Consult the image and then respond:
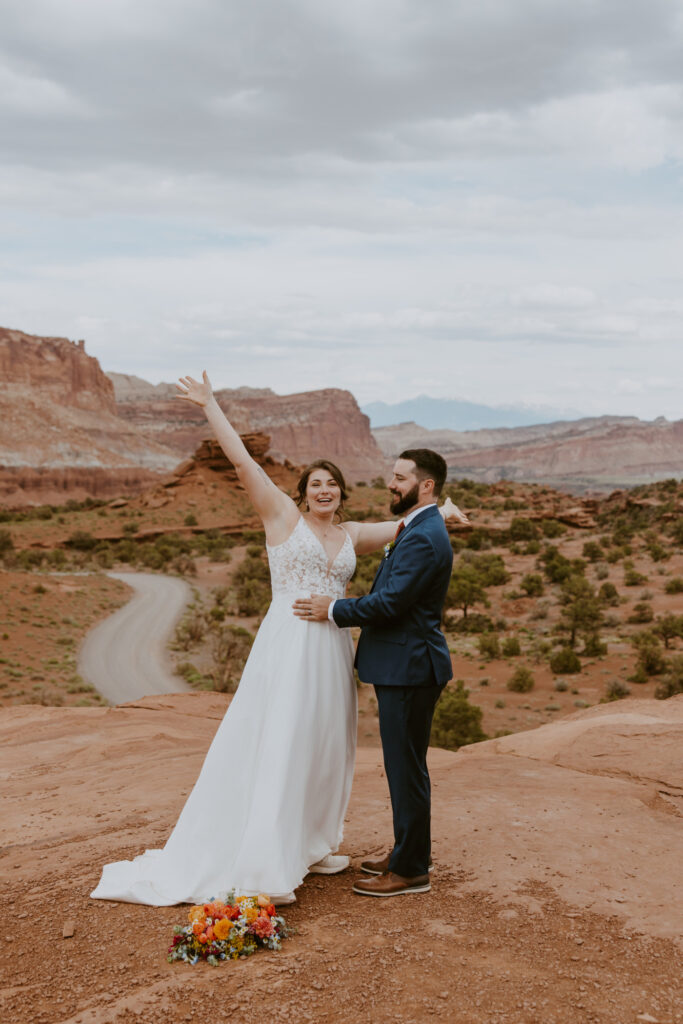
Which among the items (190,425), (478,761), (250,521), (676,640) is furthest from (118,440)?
(478,761)

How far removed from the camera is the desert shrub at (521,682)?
54.4 ft

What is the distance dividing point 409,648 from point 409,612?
0.60 feet

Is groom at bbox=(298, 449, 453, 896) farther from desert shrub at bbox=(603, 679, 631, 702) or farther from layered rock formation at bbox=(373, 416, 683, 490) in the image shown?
layered rock formation at bbox=(373, 416, 683, 490)

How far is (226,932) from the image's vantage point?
141 inches

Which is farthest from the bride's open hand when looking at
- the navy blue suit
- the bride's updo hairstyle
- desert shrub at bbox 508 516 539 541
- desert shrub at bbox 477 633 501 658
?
desert shrub at bbox 508 516 539 541

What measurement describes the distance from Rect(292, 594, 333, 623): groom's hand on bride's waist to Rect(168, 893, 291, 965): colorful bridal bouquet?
1.37m

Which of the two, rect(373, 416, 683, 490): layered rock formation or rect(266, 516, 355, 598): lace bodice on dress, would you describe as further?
rect(373, 416, 683, 490): layered rock formation

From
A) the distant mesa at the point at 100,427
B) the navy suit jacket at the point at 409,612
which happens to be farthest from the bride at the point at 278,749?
the distant mesa at the point at 100,427

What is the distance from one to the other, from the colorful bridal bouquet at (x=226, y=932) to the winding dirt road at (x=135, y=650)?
44.6 ft

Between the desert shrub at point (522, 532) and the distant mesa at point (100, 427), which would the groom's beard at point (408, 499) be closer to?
the desert shrub at point (522, 532)

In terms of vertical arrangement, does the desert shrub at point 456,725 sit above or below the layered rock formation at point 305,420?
below

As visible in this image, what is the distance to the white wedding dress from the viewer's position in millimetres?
4133

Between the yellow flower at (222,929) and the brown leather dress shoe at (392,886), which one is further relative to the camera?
the brown leather dress shoe at (392,886)

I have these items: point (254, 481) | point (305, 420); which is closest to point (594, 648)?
point (254, 481)
